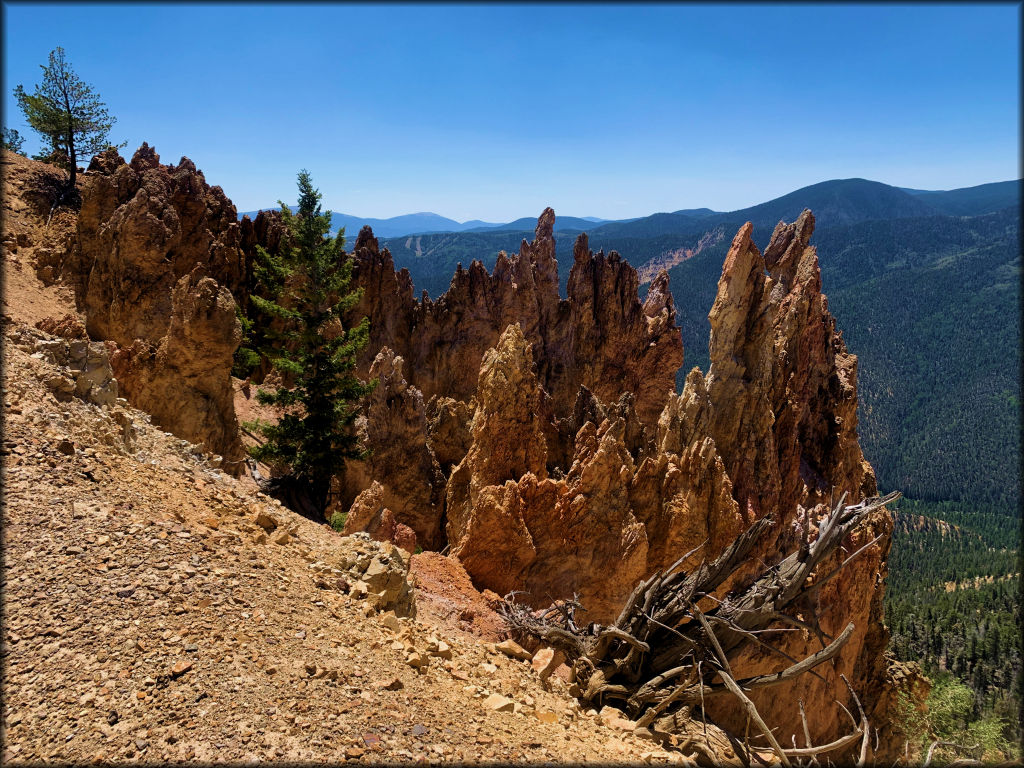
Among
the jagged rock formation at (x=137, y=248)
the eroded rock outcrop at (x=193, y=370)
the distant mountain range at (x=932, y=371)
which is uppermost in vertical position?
the jagged rock formation at (x=137, y=248)

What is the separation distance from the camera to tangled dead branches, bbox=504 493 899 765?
632 centimetres

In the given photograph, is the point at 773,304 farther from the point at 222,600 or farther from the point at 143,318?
the point at 143,318

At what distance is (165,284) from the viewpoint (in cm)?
2544

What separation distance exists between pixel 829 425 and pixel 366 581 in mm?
16601

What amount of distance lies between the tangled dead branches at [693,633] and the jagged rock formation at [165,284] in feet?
35.8

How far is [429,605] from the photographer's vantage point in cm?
916

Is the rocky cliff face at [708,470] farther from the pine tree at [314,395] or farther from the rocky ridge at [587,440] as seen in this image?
the pine tree at [314,395]

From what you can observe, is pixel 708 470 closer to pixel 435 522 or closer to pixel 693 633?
pixel 693 633

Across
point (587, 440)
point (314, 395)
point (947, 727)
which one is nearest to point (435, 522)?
point (314, 395)

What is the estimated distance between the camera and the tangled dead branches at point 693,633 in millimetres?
6316

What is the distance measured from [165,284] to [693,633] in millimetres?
26804

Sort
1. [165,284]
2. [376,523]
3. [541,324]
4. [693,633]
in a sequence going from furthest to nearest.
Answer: [541,324] → [165,284] → [376,523] → [693,633]

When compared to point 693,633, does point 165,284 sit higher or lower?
higher

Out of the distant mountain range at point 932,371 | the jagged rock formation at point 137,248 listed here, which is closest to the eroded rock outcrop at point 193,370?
the jagged rock formation at point 137,248
